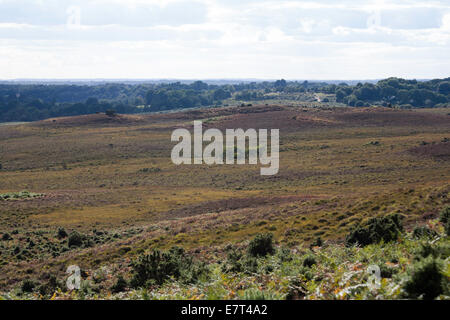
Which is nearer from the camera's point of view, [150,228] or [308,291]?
[308,291]

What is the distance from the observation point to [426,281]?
614cm

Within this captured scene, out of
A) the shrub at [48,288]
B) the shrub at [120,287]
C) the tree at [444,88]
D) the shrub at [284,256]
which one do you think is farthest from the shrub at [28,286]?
the tree at [444,88]

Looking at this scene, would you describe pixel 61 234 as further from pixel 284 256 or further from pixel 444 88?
pixel 444 88

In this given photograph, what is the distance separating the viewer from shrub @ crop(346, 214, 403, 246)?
43.3 feet

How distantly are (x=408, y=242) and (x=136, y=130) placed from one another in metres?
89.8

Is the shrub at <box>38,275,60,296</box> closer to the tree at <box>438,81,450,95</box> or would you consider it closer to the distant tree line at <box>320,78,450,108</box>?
the distant tree line at <box>320,78,450,108</box>

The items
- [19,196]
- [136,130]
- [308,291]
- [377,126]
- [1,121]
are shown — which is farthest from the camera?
[1,121]

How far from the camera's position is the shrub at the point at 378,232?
43.3 feet

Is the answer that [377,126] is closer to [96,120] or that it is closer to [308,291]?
[96,120]

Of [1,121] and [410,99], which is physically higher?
[410,99]

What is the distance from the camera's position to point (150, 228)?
27.0 meters

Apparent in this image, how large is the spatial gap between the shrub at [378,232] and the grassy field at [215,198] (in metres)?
0.75
